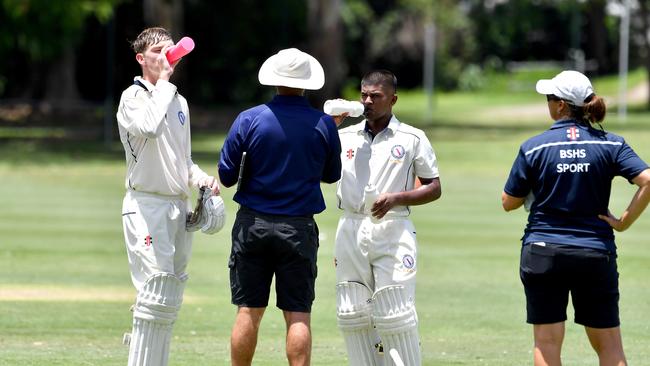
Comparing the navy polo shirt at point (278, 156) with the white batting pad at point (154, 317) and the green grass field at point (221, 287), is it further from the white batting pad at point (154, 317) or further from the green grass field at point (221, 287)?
the green grass field at point (221, 287)

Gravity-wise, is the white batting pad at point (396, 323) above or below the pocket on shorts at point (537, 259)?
below

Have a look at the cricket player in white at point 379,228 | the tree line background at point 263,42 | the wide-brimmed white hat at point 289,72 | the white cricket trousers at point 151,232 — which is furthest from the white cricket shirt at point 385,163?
the tree line background at point 263,42

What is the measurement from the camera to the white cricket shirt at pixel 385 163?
8.06 metres

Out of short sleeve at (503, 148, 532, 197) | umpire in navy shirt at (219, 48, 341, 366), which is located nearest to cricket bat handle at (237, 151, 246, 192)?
umpire in navy shirt at (219, 48, 341, 366)

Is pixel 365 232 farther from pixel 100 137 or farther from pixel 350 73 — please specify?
pixel 350 73

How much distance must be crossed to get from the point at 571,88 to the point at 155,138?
7.76 feet

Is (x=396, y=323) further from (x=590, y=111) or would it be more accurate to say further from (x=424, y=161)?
(x=590, y=111)

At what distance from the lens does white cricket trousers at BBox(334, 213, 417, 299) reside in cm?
798

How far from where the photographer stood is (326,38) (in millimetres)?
42125

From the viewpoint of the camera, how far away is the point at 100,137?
40250mm

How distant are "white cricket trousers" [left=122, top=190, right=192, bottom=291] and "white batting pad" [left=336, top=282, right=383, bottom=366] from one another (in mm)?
959

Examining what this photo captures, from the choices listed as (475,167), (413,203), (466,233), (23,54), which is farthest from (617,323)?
(23,54)

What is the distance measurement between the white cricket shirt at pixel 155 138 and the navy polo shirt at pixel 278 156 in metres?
0.33

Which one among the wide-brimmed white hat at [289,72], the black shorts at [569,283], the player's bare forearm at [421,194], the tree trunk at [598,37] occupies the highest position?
the wide-brimmed white hat at [289,72]
